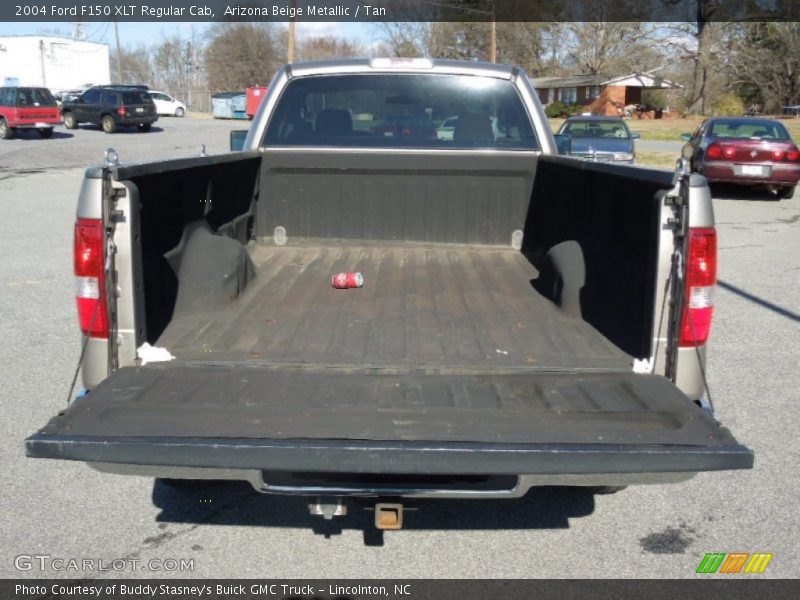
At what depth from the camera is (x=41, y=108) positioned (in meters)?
32.8

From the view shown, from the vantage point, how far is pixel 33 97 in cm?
3288

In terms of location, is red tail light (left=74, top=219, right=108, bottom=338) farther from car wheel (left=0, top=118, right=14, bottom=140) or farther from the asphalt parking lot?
car wheel (left=0, top=118, right=14, bottom=140)

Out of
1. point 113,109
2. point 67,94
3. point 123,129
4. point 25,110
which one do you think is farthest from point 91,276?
point 67,94

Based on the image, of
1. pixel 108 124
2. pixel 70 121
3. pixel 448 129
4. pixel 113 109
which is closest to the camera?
pixel 448 129

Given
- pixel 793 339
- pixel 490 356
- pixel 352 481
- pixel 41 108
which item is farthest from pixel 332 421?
pixel 41 108

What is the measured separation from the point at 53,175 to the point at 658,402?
21.3 m

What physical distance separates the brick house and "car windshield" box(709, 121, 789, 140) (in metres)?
46.0

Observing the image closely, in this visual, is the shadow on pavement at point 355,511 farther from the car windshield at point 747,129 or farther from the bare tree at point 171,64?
the bare tree at point 171,64

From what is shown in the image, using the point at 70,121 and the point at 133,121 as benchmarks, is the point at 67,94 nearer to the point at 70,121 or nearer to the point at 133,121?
the point at 70,121

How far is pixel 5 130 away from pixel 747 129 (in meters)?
27.7

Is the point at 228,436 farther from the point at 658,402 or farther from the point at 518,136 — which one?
the point at 518,136

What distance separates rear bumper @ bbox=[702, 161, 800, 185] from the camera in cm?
1678

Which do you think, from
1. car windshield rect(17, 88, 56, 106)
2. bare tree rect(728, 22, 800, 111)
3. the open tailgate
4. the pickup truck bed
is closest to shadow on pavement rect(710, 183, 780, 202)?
the pickup truck bed

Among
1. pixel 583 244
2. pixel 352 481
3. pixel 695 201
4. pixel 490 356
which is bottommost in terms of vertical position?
pixel 352 481
